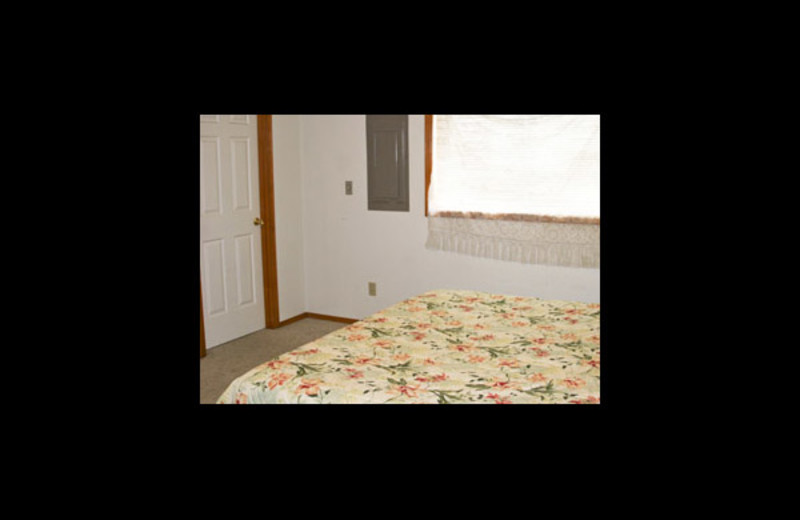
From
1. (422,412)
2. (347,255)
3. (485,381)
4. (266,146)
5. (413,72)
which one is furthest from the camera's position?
(347,255)

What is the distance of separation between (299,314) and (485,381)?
3.27 metres

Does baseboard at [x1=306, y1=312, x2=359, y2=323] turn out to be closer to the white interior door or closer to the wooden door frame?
the wooden door frame

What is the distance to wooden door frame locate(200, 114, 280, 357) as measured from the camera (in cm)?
437

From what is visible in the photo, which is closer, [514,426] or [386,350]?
[514,426]

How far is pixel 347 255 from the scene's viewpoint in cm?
473

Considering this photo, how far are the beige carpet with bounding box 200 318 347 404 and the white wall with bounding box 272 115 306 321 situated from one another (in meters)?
0.23

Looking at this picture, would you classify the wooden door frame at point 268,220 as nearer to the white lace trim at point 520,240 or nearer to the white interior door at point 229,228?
the white interior door at point 229,228

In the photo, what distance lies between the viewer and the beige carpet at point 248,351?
356 centimetres

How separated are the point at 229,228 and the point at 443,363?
262 centimetres

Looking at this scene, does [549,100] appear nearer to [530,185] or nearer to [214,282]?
[530,185]

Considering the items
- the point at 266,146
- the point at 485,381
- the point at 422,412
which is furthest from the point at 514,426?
the point at 266,146

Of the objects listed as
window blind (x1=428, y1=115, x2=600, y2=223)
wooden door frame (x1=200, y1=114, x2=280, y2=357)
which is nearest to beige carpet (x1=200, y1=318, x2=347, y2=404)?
wooden door frame (x1=200, y1=114, x2=280, y2=357)

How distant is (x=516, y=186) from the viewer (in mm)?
3977

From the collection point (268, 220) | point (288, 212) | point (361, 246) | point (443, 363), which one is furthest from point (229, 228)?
point (443, 363)
